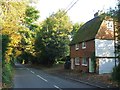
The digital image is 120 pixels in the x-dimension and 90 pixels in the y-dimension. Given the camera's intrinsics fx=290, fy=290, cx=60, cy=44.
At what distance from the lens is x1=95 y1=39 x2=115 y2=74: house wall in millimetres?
40375

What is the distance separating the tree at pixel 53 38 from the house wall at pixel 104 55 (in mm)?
19342

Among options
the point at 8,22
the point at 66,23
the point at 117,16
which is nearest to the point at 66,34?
the point at 66,23

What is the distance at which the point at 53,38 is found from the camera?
199ft

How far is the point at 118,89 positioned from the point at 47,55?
140 ft

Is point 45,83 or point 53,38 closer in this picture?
point 45,83

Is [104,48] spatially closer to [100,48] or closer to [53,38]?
[100,48]

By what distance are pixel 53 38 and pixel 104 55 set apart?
70.5 ft

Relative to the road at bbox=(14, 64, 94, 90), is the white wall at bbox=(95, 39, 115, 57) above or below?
above

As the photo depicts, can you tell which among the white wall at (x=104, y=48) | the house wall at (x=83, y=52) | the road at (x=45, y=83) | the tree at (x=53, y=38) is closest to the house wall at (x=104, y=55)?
the white wall at (x=104, y=48)

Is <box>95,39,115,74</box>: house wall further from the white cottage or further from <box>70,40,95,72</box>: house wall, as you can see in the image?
<box>70,40,95,72</box>: house wall

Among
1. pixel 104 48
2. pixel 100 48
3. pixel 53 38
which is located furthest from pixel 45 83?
pixel 53 38

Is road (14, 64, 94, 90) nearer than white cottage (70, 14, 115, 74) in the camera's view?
Yes

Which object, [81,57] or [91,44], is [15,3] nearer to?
[91,44]

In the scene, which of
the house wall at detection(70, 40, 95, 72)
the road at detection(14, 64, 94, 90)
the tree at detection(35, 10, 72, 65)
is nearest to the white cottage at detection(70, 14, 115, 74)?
the house wall at detection(70, 40, 95, 72)
